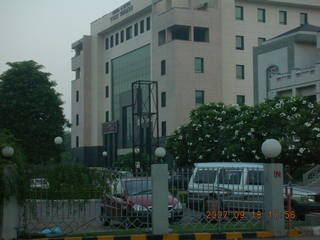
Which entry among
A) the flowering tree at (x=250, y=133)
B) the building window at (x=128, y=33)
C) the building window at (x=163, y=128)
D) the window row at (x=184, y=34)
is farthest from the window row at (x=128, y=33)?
the flowering tree at (x=250, y=133)

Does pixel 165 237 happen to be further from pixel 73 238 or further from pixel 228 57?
pixel 228 57

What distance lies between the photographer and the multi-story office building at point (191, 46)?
198 ft

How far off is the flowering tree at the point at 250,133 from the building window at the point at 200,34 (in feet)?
69.8

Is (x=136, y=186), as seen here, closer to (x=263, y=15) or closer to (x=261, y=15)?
(x=261, y=15)

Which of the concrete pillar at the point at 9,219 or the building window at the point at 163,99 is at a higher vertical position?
the building window at the point at 163,99

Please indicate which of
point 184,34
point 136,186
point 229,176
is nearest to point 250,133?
point 229,176

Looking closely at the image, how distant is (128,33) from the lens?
7394cm

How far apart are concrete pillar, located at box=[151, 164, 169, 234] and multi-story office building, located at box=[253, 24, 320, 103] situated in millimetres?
27486

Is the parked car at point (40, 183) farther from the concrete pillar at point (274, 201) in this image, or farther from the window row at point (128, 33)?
the window row at point (128, 33)

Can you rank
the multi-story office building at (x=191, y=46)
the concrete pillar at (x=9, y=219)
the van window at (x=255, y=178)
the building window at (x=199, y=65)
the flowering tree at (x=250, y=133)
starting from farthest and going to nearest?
the building window at (x=199, y=65) → the multi-story office building at (x=191, y=46) → the flowering tree at (x=250, y=133) → the van window at (x=255, y=178) → the concrete pillar at (x=9, y=219)

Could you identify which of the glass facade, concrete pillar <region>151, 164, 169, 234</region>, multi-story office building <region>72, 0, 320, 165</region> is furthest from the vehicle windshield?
the glass facade

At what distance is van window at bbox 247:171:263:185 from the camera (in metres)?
16.5

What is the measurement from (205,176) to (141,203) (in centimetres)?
192

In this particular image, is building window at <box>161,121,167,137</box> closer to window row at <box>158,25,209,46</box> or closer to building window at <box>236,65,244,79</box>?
window row at <box>158,25,209,46</box>
